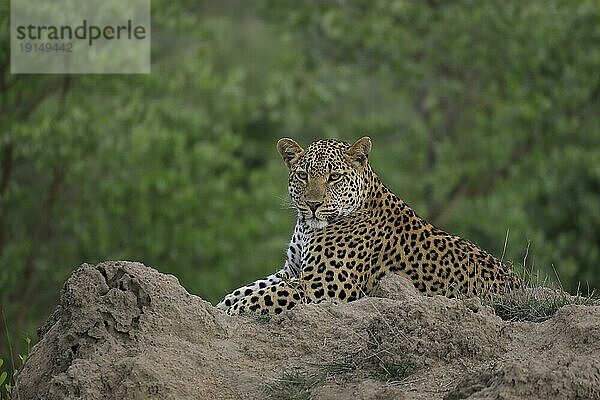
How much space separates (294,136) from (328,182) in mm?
21114

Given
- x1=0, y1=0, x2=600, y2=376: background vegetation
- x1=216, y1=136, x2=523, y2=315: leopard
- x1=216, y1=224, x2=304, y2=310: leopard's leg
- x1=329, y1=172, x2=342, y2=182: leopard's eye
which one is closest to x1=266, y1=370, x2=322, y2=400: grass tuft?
x1=216, y1=136, x2=523, y2=315: leopard

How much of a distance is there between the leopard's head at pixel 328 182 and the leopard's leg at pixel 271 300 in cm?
79

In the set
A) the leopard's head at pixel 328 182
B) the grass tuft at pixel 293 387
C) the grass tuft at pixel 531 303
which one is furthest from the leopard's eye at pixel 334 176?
the grass tuft at pixel 293 387

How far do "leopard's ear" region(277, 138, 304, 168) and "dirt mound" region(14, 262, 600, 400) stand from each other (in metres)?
3.07

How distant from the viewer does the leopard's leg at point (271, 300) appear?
923 cm

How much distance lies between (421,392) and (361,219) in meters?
3.78

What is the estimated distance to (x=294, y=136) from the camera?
3109 centimetres

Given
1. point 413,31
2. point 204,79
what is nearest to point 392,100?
point 413,31

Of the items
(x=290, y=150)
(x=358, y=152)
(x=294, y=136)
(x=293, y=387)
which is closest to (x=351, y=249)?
(x=358, y=152)

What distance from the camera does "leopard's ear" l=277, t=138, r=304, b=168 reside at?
34.1 feet

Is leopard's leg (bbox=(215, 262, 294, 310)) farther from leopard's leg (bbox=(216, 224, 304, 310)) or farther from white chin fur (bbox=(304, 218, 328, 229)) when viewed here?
white chin fur (bbox=(304, 218, 328, 229))

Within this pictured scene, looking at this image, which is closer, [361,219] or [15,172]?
[361,219]

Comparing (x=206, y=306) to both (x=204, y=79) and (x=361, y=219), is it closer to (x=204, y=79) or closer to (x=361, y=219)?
(x=361, y=219)

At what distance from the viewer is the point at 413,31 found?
27.9 meters
